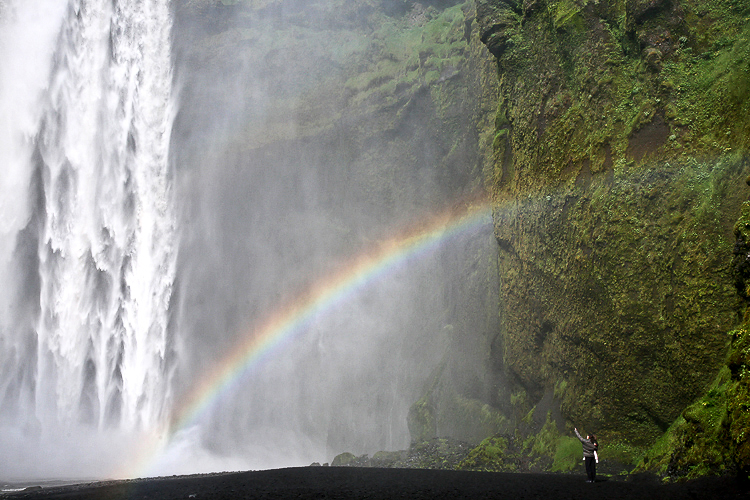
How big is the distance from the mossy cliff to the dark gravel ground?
155cm

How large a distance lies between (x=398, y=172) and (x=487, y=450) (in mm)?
22842

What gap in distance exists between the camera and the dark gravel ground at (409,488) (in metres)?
9.98

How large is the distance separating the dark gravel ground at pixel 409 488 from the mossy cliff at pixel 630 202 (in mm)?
1548

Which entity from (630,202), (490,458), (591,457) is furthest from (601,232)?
(490,458)

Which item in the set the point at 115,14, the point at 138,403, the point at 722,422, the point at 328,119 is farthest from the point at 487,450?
the point at 115,14

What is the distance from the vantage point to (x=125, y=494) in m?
14.2

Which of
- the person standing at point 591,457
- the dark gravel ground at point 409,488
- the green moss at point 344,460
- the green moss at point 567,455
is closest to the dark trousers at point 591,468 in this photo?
the person standing at point 591,457

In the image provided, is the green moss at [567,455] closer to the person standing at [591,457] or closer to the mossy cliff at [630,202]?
the mossy cliff at [630,202]

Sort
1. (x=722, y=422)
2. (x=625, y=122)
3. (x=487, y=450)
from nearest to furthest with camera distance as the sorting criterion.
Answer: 1. (x=722, y=422)
2. (x=625, y=122)
3. (x=487, y=450)

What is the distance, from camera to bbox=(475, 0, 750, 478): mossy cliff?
13422 millimetres

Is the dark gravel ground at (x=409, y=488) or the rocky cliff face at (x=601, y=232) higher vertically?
the rocky cliff face at (x=601, y=232)

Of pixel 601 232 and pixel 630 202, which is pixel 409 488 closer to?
pixel 601 232

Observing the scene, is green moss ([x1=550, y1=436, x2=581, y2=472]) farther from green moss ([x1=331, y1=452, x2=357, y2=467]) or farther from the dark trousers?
green moss ([x1=331, y1=452, x2=357, y2=467])

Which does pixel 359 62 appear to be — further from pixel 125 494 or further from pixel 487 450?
pixel 125 494
